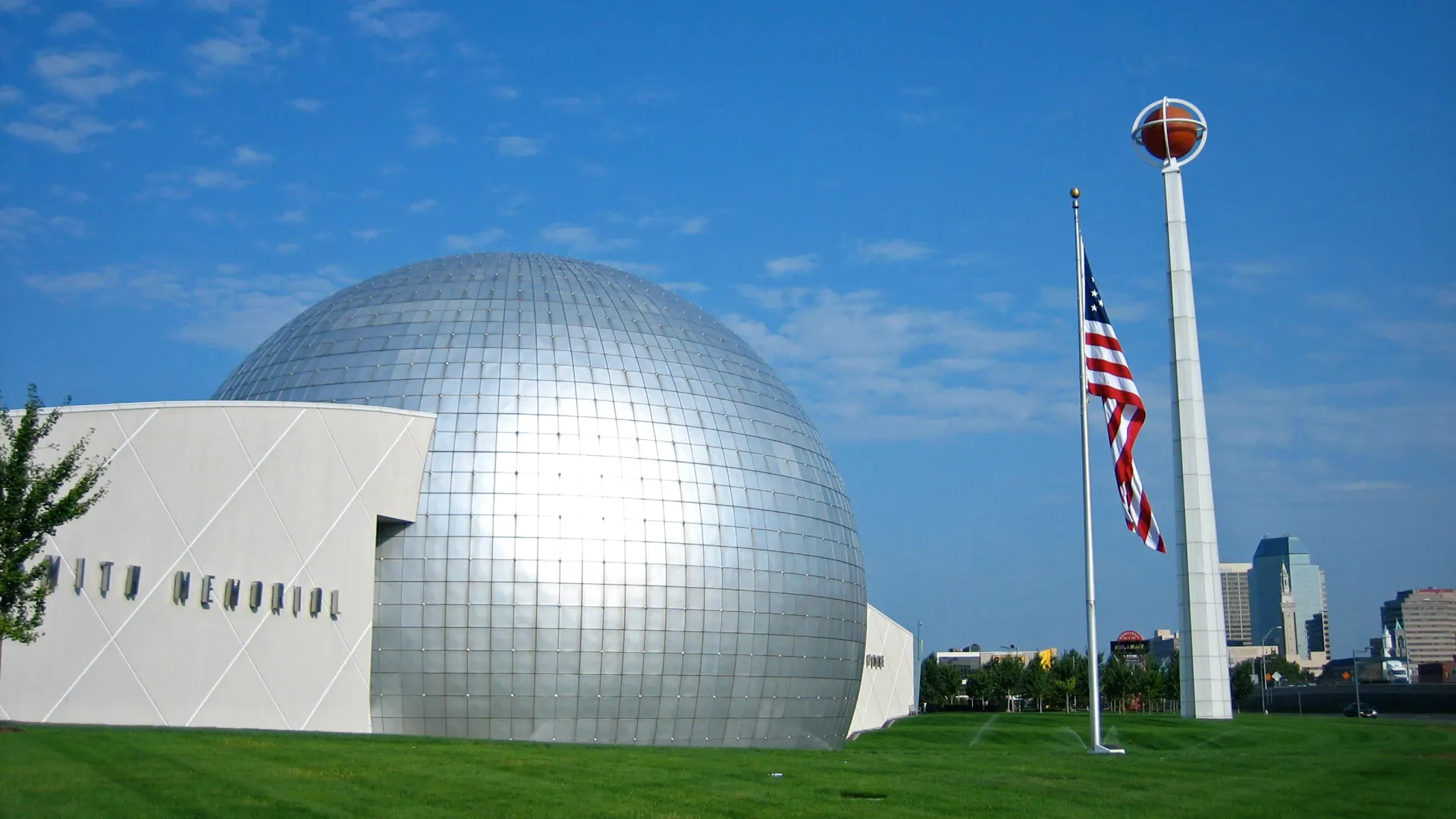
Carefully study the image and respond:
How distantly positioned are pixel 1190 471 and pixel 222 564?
3269 cm

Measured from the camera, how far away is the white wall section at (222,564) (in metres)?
25.5

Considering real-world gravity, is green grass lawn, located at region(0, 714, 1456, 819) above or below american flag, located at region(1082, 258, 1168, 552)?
below

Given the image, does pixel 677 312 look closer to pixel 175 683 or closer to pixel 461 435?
pixel 461 435

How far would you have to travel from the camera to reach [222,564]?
92.9 ft

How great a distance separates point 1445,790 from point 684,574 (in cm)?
1836

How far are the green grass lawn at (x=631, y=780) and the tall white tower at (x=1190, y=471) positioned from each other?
15770 millimetres

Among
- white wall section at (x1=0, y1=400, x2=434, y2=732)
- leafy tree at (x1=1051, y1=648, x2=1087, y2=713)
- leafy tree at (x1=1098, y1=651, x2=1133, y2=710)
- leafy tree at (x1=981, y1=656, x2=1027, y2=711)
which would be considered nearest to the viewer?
white wall section at (x1=0, y1=400, x2=434, y2=732)

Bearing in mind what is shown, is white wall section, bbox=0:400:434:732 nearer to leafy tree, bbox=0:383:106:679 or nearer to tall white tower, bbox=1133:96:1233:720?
leafy tree, bbox=0:383:106:679

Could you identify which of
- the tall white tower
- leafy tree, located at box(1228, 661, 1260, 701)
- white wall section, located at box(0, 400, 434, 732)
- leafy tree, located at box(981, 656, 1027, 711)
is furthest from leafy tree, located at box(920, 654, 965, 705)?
white wall section, located at box(0, 400, 434, 732)

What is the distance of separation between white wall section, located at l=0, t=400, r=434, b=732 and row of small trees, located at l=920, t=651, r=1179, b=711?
8311 cm

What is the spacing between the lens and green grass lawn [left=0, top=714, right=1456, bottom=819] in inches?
682

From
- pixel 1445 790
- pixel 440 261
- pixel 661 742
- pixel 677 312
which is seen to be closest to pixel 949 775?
pixel 1445 790

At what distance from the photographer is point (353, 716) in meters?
31.7

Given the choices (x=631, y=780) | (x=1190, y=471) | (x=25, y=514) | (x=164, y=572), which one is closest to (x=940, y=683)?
(x=1190, y=471)
